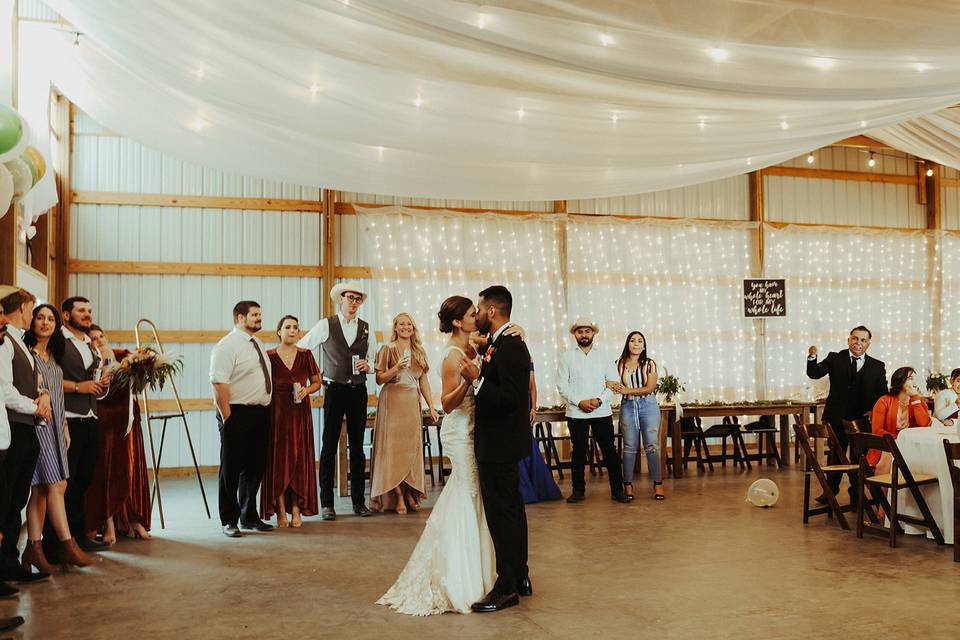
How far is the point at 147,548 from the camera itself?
18.3 ft

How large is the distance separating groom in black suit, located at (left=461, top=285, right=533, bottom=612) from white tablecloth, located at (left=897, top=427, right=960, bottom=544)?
2948mm

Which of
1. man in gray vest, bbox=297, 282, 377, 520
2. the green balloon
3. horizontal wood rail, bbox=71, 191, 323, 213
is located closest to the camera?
the green balloon

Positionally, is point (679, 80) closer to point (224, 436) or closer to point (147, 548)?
point (224, 436)

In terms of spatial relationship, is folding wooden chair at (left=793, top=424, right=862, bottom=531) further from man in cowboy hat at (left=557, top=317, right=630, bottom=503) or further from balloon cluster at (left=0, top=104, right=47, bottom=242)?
balloon cluster at (left=0, top=104, right=47, bottom=242)

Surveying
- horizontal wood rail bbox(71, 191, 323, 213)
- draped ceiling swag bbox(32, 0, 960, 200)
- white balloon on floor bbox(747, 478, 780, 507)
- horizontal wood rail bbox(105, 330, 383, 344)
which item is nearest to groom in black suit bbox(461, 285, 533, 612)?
draped ceiling swag bbox(32, 0, 960, 200)

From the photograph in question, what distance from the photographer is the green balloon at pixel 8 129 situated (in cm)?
450

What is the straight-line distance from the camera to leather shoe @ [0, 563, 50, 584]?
4.55 meters

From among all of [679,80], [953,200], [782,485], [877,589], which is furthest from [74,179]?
[953,200]

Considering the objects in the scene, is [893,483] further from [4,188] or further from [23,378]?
[4,188]

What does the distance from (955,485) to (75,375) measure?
5.39 metres

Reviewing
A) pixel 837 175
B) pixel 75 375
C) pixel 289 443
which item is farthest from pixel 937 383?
pixel 75 375

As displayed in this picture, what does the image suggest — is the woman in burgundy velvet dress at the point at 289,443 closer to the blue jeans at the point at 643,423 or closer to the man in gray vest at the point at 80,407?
the man in gray vest at the point at 80,407

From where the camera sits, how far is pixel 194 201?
1013 centimetres

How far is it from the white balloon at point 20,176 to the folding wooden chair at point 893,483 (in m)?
5.52
